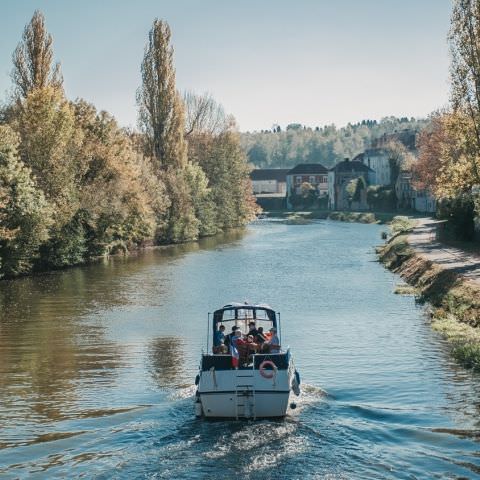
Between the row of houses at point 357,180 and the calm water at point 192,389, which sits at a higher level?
the row of houses at point 357,180

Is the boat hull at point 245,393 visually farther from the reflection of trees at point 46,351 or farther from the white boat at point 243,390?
the reflection of trees at point 46,351

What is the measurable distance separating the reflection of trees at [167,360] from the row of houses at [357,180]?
90901mm

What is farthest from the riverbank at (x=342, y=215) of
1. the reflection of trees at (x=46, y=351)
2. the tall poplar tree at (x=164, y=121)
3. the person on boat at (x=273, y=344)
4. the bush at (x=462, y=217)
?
the person on boat at (x=273, y=344)

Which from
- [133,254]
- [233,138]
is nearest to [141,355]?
[133,254]

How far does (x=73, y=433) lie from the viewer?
20.2 metres

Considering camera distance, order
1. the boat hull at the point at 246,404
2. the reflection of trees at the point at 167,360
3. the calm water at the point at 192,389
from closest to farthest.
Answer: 1. the calm water at the point at 192,389
2. the boat hull at the point at 246,404
3. the reflection of trees at the point at 167,360

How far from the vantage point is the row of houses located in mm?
129125

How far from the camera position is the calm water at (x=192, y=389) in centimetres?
1780

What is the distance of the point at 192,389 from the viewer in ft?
80.8

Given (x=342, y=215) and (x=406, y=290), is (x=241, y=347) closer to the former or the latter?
(x=406, y=290)

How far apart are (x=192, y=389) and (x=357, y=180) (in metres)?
135

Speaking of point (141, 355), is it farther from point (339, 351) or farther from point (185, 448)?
point (185, 448)

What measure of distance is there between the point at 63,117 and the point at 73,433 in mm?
41597

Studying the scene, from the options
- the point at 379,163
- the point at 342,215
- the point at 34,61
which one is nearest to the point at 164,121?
the point at 34,61
